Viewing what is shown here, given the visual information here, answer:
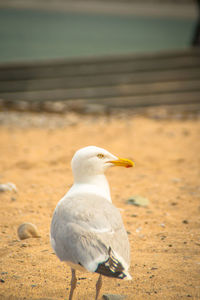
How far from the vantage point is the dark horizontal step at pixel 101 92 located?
888cm

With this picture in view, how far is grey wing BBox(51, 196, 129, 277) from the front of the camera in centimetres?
192

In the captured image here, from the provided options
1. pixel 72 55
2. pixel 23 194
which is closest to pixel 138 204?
pixel 23 194

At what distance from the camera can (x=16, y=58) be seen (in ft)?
32.7

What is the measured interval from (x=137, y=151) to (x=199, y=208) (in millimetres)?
2194

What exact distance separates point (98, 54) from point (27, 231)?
7.78 m

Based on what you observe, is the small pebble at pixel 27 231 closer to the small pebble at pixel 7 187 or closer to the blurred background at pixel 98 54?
the small pebble at pixel 7 187

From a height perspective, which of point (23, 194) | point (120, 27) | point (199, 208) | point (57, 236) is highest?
point (120, 27)

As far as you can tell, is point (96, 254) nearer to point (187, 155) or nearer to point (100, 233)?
point (100, 233)

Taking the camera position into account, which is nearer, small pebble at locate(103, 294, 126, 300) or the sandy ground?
small pebble at locate(103, 294, 126, 300)

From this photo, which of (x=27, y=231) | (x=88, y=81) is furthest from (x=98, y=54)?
(x=27, y=231)

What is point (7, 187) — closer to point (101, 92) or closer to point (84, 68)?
point (101, 92)

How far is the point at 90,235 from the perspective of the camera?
2.02 meters

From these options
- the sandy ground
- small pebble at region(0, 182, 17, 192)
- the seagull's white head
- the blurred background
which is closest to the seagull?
the seagull's white head

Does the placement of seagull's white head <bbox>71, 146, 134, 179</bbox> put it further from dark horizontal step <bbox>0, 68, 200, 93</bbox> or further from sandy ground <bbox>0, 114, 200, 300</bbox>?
dark horizontal step <bbox>0, 68, 200, 93</bbox>
